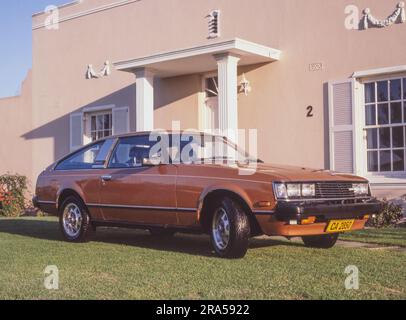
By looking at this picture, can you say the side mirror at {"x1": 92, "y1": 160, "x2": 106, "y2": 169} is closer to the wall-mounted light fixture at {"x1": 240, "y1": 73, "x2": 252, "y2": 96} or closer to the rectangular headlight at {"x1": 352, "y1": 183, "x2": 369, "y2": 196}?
the rectangular headlight at {"x1": 352, "y1": 183, "x2": 369, "y2": 196}

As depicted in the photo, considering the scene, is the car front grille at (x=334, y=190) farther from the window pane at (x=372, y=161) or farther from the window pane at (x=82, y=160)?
the window pane at (x=372, y=161)

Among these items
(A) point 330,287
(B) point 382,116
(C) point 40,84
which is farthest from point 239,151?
(C) point 40,84

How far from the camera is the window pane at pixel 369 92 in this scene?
36.2 ft

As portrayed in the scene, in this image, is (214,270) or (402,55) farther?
(402,55)

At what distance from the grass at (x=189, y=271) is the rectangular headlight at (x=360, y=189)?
0.68 meters

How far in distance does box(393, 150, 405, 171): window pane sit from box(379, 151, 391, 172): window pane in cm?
11

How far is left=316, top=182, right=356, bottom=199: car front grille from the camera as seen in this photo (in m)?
6.61

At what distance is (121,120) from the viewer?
15.0 meters

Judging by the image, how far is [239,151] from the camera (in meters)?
8.16

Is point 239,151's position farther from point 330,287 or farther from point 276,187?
point 330,287

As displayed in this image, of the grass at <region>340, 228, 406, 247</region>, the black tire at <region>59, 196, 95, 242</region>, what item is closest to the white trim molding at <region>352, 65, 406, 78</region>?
the grass at <region>340, 228, 406, 247</region>
